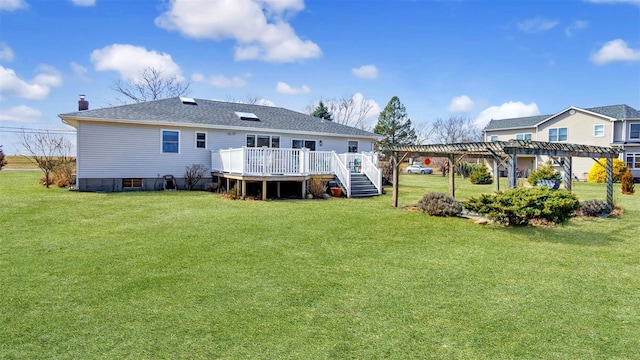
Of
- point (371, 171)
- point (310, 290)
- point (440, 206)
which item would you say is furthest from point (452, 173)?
point (310, 290)

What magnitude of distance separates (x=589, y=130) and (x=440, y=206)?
2692 cm

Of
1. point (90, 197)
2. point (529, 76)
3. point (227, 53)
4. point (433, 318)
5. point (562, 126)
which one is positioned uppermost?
point (227, 53)

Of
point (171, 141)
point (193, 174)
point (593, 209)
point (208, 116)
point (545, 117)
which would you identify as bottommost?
point (593, 209)

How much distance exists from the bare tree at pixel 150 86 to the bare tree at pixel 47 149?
47.1 ft

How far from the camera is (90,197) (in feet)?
39.2

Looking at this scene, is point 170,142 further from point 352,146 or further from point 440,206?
point 440,206

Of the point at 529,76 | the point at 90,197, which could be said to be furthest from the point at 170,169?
the point at 529,76

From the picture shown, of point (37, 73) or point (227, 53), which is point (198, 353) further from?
point (37, 73)

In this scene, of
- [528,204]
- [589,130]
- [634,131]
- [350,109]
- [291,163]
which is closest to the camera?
[528,204]

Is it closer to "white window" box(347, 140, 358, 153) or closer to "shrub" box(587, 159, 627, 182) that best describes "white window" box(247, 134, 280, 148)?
"white window" box(347, 140, 358, 153)

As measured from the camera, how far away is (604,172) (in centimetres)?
2467

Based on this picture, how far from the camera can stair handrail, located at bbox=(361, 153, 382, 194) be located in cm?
1495

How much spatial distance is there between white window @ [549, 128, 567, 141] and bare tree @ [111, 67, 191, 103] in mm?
35207

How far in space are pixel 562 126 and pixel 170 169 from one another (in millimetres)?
31687
